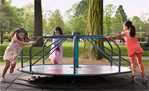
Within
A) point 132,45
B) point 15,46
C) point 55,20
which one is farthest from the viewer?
point 55,20

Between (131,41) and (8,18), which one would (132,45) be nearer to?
(131,41)

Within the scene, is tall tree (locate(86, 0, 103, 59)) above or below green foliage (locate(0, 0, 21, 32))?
below

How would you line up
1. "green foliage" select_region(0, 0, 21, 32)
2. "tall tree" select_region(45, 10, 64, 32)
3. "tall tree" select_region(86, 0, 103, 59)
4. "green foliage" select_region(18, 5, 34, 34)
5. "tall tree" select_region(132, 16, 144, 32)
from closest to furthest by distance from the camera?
"tall tree" select_region(86, 0, 103, 59), "tall tree" select_region(132, 16, 144, 32), "green foliage" select_region(0, 0, 21, 32), "tall tree" select_region(45, 10, 64, 32), "green foliage" select_region(18, 5, 34, 34)

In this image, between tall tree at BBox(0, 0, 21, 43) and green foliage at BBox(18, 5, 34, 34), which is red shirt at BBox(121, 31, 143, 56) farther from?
green foliage at BBox(18, 5, 34, 34)

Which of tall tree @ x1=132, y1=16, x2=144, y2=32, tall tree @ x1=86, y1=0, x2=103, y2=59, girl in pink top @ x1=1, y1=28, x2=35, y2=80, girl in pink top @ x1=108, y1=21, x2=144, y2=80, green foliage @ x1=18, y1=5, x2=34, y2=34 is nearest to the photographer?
girl in pink top @ x1=108, y1=21, x2=144, y2=80

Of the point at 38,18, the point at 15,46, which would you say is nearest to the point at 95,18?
the point at 15,46

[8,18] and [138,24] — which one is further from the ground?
[8,18]

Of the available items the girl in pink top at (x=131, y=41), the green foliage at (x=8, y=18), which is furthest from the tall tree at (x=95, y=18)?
the green foliage at (x=8, y=18)

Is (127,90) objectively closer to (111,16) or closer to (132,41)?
(132,41)

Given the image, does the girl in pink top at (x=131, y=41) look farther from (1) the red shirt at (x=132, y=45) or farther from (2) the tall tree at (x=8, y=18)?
(2) the tall tree at (x=8, y=18)

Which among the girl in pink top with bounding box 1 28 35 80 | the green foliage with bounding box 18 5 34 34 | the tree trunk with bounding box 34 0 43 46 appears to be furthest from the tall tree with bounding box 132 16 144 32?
the girl in pink top with bounding box 1 28 35 80

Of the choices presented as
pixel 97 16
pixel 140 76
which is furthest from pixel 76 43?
pixel 97 16

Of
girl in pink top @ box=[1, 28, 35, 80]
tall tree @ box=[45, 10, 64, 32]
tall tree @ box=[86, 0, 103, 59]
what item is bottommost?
girl in pink top @ box=[1, 28, 35, 80]

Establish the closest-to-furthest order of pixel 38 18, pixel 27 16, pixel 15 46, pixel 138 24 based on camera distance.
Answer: pixel 15 46, pixel 38 18, pixel 138 24, pixel 27 16
